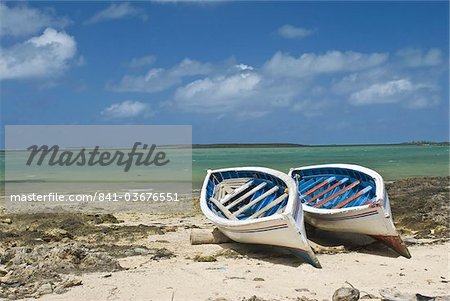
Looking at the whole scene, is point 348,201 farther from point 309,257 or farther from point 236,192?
point 309,257

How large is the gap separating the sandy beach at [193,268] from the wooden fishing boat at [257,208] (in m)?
0.34

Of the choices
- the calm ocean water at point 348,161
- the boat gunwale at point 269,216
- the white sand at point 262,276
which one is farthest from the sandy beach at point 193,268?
the calm ocean water at point 348,161

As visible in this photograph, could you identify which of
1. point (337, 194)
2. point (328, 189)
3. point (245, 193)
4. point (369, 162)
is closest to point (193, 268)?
point (245, 193)

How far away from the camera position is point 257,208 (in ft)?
32.3

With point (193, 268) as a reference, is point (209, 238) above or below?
above

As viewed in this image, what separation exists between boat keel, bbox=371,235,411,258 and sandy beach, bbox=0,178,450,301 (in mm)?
124

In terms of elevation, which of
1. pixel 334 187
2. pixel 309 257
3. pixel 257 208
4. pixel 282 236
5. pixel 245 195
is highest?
pixel 334 187

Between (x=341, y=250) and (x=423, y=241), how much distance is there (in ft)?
6.18

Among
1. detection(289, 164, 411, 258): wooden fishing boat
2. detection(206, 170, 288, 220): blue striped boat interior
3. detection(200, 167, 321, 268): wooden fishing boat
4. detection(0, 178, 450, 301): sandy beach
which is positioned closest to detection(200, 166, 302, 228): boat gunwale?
detection(200, 167, 321, 268): wooden fishing boat

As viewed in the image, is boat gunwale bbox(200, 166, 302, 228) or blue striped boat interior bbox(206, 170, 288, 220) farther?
blue striped boat interior bbox(206, 170, 288, 220)

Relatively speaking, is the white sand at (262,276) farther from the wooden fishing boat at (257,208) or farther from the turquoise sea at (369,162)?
the turquoise sea at (369,162)

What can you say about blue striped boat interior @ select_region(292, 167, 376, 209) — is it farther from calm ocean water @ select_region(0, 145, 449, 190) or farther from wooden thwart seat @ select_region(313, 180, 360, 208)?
calm ocean water @ select_region(0, 145, 449, 190)

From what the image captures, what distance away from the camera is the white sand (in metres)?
6.14

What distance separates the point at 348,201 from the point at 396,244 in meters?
1.50
